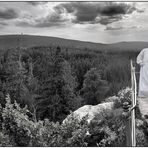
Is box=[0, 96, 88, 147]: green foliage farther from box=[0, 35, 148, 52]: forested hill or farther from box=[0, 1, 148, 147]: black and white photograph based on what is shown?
box=[0, 35, 148, 52]: forested hill

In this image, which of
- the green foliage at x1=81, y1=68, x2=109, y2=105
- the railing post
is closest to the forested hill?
the green foliage at x1=81, y1=68, x2=109, y2=105

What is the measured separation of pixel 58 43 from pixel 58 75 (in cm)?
54

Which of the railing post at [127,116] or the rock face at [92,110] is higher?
the railing post at [127,116]

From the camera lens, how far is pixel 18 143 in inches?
174

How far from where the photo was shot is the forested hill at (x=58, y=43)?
4.98m

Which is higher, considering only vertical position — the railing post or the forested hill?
the forested hill

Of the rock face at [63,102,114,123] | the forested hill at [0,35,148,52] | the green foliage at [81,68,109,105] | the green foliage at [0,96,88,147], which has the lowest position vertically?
the green foliage at [0,96,88,147]

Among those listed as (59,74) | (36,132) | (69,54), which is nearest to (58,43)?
(69,54)

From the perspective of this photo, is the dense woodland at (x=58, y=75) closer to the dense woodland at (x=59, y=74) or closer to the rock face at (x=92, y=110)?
the dense woodland at (x=59, y=74)

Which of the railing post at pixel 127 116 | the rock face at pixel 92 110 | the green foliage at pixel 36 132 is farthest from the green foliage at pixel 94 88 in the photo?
the railing post at pixel 127 116

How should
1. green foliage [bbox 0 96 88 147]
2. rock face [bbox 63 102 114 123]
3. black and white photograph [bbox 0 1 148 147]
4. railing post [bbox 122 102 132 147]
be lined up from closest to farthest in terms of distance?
railing post [bbox 122 102 132 147] → green foliage [bbox 0 96 88 147] → rock face [bbox 63 102 114 123] → black and white photograph [bbox 0 1 148 147]

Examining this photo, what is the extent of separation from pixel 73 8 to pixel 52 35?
0.57 m

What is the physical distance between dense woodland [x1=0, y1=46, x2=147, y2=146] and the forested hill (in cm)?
7

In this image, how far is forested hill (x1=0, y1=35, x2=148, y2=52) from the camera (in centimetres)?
498
